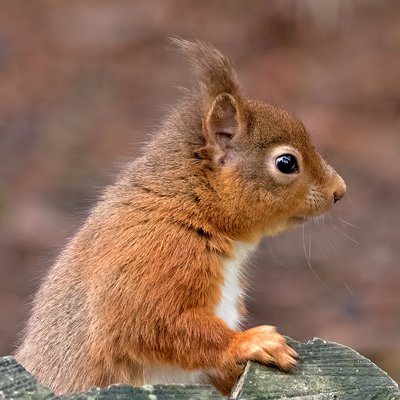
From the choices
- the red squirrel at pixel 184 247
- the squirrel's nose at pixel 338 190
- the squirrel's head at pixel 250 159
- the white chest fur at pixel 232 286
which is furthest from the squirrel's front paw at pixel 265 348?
the squirrel's nose at pixel 338 190

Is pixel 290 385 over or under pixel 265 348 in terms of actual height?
under

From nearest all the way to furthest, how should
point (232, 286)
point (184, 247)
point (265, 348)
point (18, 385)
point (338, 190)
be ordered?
point (18, 385), point (265, 348), point (184, 247), point (232, 286), point (338, 190)

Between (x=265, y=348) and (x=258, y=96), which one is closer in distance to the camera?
(x=265, y=348)

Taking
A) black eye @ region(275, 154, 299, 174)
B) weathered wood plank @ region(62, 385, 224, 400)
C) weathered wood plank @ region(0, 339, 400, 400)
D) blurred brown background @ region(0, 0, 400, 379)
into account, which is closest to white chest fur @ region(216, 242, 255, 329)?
black eye @ region(275, 154, 299, 174)

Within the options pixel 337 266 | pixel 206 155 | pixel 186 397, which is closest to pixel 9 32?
pixel 337 266

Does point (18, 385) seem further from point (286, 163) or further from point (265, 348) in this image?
point (286, 163)

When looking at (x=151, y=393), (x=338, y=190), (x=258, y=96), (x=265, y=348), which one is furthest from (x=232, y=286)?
(x=258, y=96)

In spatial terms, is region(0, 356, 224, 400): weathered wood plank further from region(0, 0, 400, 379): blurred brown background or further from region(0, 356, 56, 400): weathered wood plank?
region(0, 0, 400, 379): blurred brown background

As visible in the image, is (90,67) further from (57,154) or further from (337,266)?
(337,266)
